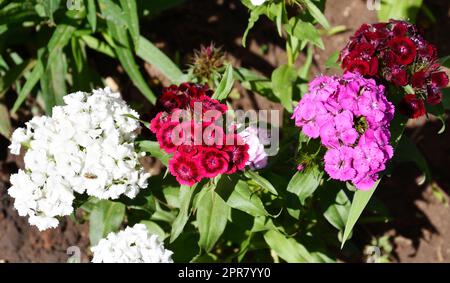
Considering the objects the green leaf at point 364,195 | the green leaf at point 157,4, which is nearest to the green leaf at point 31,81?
the green leaf at point 157,4

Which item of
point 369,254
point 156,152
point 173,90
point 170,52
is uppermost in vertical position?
point 173,90

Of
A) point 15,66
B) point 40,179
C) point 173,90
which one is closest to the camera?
point 40,179

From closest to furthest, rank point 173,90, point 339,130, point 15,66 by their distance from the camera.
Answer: point 339,130 < point 173,90 < point 15,66

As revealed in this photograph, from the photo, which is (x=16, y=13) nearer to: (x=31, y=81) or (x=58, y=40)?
(x=58, y=40)

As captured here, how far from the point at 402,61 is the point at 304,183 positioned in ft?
2.30

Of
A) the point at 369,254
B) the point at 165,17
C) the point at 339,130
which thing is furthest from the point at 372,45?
the point at 165,17

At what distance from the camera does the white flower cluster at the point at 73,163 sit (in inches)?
94.4

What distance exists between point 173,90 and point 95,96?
13.7 inches

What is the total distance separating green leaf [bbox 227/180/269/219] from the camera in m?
2.51

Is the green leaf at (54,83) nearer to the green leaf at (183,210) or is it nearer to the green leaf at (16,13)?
the green leaf at (16,13)

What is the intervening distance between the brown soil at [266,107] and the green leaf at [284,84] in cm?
71

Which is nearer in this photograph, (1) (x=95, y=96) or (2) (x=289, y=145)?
(1) (x=95, y=96)

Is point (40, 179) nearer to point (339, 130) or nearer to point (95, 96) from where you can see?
point (95, 96)

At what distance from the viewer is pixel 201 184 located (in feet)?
8.39
